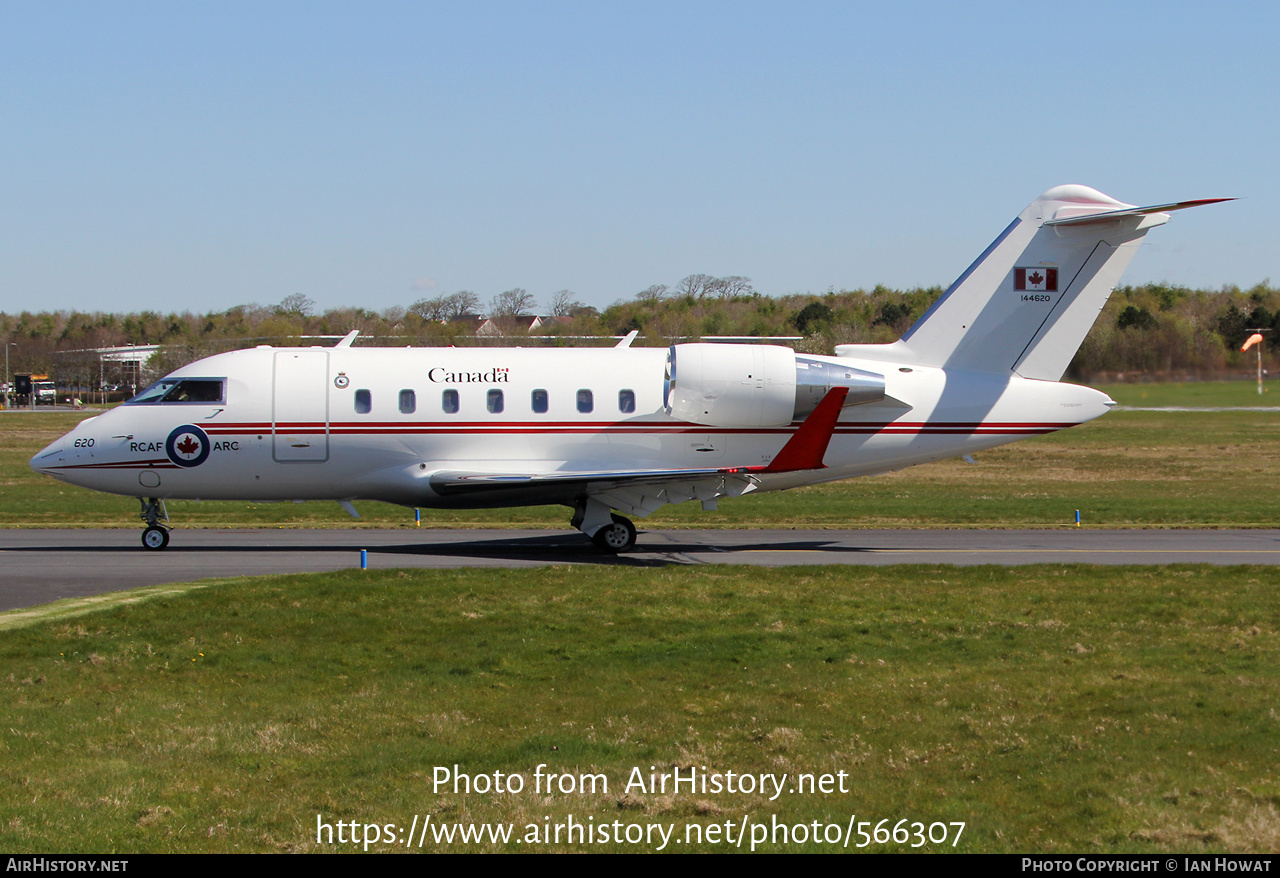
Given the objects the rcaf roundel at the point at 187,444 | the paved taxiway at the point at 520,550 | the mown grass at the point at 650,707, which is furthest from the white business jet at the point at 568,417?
the mown grass at the point at 650,707

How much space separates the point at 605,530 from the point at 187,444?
8308 mm

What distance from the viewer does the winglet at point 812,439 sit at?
21125mm

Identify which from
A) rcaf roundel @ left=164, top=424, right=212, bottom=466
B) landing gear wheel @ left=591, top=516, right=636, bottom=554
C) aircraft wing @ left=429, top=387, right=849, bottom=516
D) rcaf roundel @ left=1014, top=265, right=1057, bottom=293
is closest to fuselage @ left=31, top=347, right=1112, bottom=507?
rcaf roundel @ left=164, top=424, right=212, bottom=466

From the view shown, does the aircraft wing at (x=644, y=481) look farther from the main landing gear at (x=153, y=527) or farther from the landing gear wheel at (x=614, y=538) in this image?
the main landing gear at (x=153, y=527)

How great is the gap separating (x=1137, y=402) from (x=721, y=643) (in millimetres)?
39049

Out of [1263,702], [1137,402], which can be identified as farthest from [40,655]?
[1137,402]

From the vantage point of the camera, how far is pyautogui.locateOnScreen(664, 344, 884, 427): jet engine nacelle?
2236cm

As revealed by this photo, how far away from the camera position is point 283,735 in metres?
10.1

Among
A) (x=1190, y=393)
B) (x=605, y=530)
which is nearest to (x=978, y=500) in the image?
(x=605, y=530)

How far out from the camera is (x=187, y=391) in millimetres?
22797

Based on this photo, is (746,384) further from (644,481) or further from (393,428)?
(393,428)

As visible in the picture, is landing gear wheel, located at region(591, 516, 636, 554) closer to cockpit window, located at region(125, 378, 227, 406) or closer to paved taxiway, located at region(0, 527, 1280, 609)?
paved taxiway, located at region(0, 527, 1280, 609)

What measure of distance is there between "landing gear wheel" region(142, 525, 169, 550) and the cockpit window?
101 inches

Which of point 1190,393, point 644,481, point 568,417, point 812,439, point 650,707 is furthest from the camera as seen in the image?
point 1190,393
